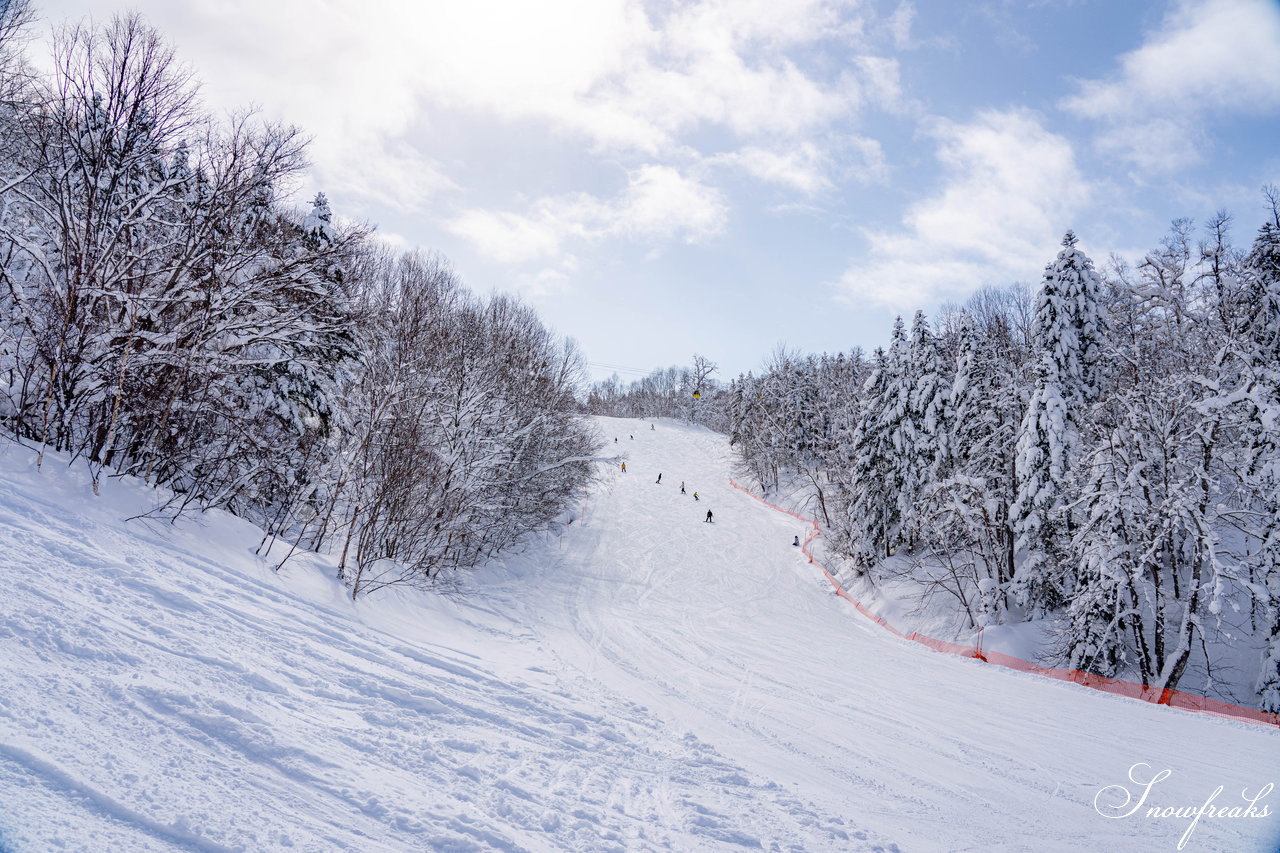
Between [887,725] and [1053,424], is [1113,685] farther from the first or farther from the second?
[887,725]

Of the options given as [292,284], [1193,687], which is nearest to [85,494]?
[292,284]

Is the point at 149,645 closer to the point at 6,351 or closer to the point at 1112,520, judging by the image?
the point at 6,351

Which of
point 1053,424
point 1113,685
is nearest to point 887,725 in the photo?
point 1113,685

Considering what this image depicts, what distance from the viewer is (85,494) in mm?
7855

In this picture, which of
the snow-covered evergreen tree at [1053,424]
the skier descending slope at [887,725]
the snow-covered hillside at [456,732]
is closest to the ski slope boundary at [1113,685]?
→ the skier descending slope at [887,725]

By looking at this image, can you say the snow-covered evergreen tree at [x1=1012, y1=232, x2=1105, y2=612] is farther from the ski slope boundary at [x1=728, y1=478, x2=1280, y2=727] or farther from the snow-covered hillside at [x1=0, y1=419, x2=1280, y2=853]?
the snow-covered hillside at [x1=0, y1=419, x2=1280, y2=853]

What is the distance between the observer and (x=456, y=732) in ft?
18.6

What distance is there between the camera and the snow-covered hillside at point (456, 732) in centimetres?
348

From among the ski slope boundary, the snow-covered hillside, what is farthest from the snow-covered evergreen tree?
the snow-covered hillside

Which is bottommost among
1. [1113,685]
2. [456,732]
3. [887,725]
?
[887,725]

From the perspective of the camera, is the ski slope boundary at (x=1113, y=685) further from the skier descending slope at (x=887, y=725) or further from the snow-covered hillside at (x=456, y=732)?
the snow-covered hillside at (x=456, y=732)

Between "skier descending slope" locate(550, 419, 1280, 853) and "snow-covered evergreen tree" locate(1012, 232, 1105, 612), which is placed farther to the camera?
"snow-covered evergreen tree" locate(1012, 232, 1105, 612)

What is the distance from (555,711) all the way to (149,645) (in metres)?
4.43

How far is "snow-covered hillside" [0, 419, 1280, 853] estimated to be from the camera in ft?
11.4
